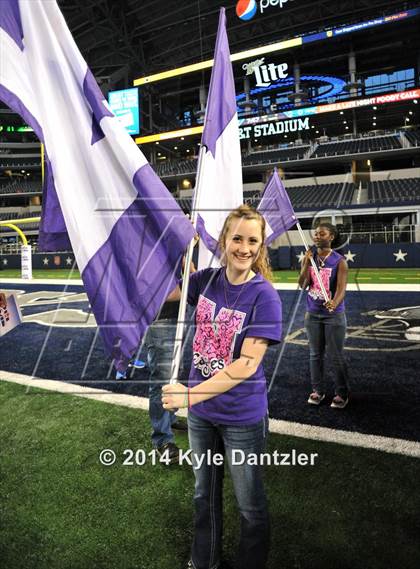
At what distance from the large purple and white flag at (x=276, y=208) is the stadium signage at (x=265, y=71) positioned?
1472 inches

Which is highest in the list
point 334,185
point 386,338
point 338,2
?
point 338,2

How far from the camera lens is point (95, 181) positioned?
79.0 inches

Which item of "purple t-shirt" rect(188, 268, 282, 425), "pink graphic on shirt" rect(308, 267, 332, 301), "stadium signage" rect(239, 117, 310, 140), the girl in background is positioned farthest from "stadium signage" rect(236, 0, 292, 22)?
"purple t-shirt" rect(188, 268, 282, 425)

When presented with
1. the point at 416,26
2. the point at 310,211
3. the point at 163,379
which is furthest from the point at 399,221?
the point at 163,379

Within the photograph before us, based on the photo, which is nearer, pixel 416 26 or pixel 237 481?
pixel 237 481

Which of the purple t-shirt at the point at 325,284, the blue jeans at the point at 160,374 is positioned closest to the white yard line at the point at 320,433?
the blue jeans at the point at 160,374

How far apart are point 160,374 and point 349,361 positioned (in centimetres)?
294

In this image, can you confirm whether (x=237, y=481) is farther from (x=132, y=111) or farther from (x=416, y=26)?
(x=416, y=26)

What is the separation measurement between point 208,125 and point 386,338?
15.5 ft

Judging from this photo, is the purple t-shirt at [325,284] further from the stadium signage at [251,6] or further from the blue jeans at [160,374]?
the stadium signage at [251,6]

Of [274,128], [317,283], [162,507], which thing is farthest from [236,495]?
[274,128]

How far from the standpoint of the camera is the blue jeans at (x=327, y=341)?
3719 mm

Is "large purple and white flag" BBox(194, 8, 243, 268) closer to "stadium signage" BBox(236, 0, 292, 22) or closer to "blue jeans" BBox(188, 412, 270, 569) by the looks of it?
"blue jeans" BBox(188, 412, 270, 569)

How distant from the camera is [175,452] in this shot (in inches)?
116
